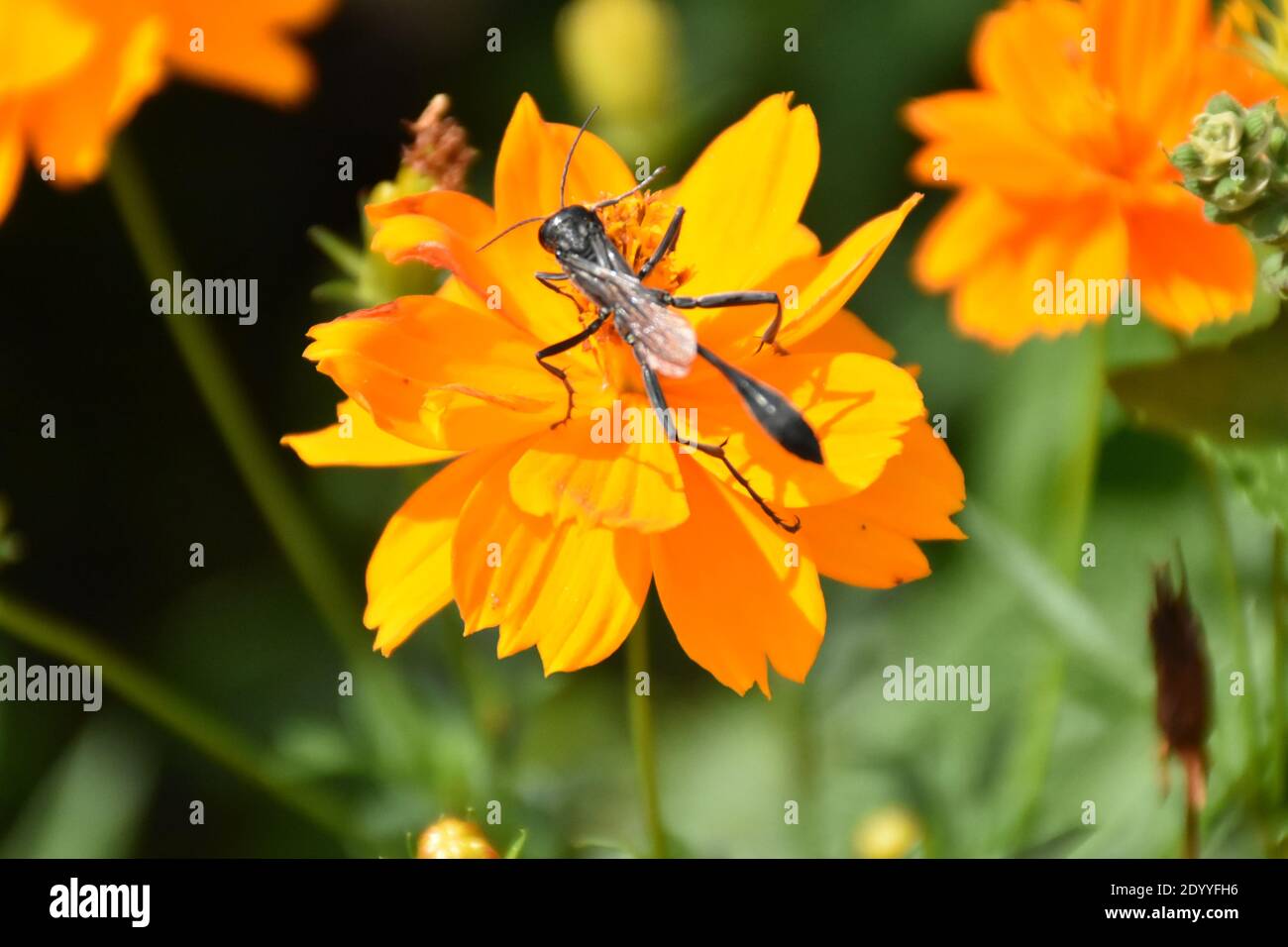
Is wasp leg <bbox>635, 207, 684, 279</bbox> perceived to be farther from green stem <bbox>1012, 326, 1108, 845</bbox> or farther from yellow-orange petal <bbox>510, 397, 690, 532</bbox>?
green stem <bbox>1012, 326, 1108, 845</bbox>

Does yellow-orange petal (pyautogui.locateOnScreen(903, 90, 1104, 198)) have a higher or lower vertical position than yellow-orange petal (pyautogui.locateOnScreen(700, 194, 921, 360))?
higher

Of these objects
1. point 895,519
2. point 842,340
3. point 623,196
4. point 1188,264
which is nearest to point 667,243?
point 623,196

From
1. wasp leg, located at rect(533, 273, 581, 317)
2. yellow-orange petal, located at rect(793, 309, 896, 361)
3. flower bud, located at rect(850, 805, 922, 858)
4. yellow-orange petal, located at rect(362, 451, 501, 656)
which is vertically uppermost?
wasp leg, located at rect(533, 273, 581, 317)

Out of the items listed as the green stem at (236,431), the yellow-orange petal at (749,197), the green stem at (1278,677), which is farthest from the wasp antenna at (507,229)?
the green stem at (1278,677)

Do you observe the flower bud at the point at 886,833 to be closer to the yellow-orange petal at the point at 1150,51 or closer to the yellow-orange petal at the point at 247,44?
the yellow-orange petal at the point at 1150,51

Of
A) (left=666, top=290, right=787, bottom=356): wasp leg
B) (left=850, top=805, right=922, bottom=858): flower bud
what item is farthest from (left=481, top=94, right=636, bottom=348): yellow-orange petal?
(left=850, top=805, right=922, bottom=858): flower bud

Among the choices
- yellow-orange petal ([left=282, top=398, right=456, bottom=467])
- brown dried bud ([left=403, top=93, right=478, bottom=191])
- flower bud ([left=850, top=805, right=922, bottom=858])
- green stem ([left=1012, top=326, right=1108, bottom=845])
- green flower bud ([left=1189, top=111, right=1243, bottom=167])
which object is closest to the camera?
green flower bud ([left=1189, top=111, right=1243, bottom=167])

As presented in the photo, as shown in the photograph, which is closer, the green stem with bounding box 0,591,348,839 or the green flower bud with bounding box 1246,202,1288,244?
the green flower bud with bounding box 1246,202,1288,244
